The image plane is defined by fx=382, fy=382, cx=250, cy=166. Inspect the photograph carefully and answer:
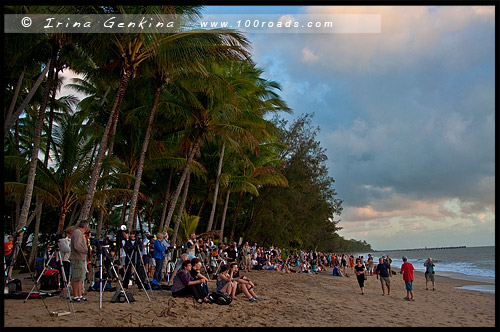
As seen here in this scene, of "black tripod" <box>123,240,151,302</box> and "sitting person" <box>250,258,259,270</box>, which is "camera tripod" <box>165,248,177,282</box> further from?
"sitting person" <box>250,258,259,270</box>

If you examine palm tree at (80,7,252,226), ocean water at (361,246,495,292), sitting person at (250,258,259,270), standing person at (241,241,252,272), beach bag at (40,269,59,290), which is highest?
palm tree at (80,7,252,226)

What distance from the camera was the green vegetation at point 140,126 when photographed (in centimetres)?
1112

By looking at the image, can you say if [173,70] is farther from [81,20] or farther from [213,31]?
A: [81,20]

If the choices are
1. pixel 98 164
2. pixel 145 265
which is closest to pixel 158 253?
pixel 145 265

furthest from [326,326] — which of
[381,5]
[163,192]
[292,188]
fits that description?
[292,188]

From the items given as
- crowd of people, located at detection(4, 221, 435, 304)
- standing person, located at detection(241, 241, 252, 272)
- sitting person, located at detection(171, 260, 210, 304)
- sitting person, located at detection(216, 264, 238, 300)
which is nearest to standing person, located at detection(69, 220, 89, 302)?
crowd of people, located at detection(4, 221, 435, 304)

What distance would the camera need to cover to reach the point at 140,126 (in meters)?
16.5

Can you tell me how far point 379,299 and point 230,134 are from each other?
876 cm

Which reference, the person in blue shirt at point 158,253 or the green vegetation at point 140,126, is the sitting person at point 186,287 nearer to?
the person in blue shirt at point 158,253

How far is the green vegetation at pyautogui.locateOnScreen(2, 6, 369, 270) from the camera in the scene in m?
11.1

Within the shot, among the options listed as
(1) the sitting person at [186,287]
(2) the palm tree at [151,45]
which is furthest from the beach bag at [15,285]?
(1) the sitting person at [186,287]

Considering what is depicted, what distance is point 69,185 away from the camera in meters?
14.1

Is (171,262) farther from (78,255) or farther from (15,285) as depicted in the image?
(78,255)

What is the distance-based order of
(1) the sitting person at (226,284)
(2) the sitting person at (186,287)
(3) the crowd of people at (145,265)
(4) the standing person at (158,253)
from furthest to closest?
(4) the standing person at (158,253), (1) the sitting person at (226,284), (2) the sitting person at (186,287), (3) the crowd of people at (145,265)
